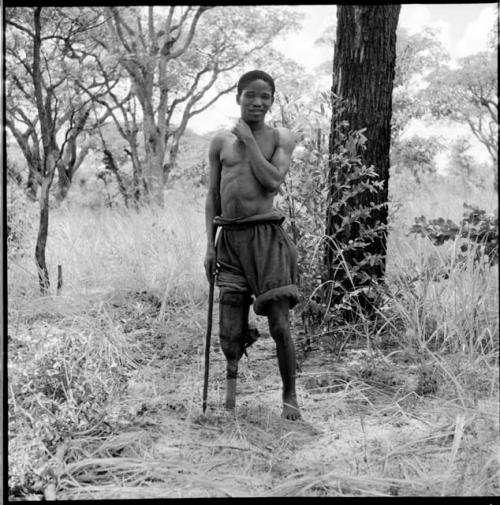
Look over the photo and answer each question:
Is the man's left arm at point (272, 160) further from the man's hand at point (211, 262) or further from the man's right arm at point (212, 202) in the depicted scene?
the man's hand at point (211, 262)

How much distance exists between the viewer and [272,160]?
10.9 feet

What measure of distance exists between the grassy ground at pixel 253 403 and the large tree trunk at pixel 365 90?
390mm

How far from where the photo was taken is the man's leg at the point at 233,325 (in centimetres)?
343

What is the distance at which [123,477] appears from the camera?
3006 mm

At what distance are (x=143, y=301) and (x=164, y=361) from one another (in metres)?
1.02

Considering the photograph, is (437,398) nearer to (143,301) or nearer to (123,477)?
(123,477)

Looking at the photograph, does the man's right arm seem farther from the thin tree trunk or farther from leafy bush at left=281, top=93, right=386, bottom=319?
the thin tree trunk

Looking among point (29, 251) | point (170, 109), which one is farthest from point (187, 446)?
point (170, 109)

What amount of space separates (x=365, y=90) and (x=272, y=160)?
1547 millimetres

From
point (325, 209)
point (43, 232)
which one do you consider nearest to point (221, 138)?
point (325, 209)

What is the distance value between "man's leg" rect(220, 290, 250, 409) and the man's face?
0.87 meters

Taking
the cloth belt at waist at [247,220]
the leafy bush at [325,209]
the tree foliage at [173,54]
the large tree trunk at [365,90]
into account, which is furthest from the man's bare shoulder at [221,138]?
the tree foliage at [173,54]

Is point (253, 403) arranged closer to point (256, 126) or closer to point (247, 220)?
point (247, 220)

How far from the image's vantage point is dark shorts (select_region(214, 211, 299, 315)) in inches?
131
